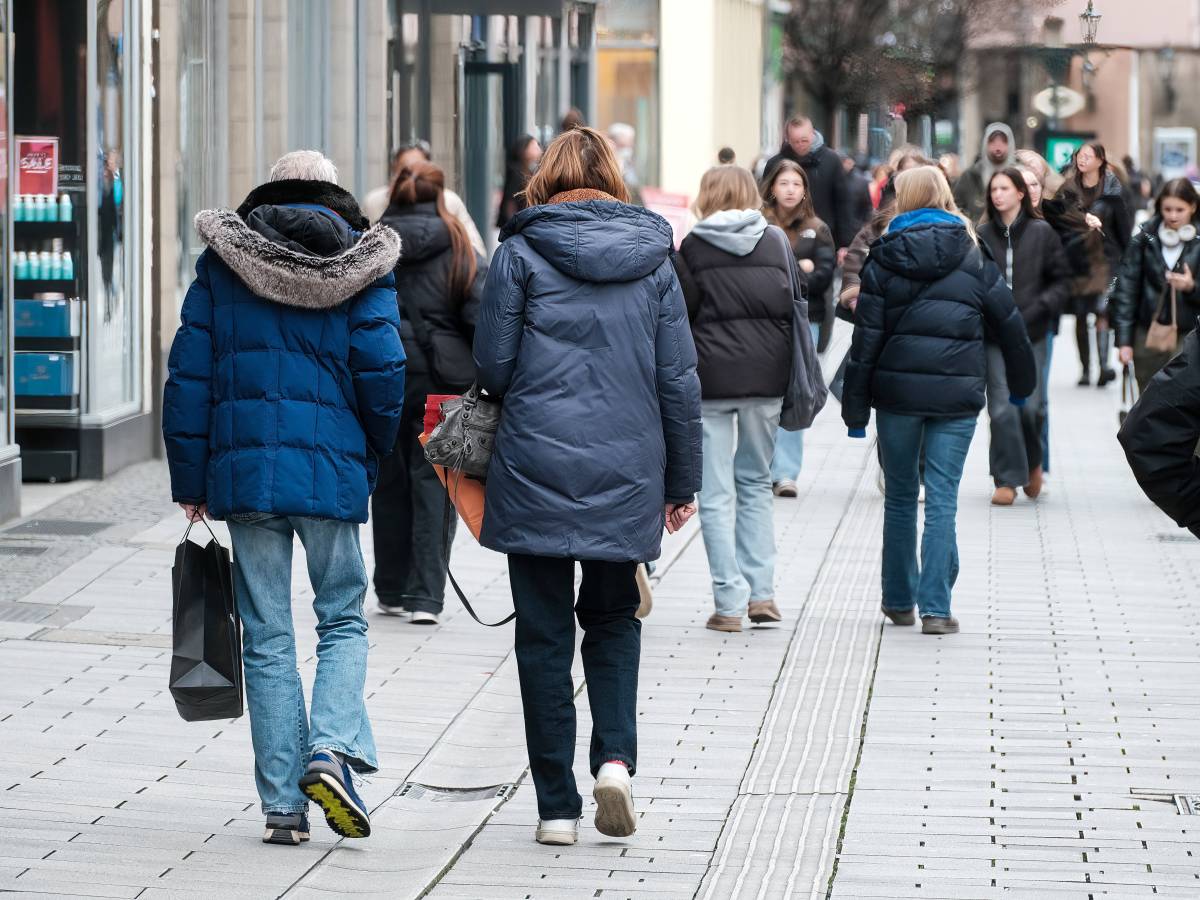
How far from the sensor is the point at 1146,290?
42.1ft

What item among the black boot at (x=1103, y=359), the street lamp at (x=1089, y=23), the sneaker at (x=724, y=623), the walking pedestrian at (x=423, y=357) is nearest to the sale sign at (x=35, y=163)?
the walking pedestrian at (x=423, y=357)

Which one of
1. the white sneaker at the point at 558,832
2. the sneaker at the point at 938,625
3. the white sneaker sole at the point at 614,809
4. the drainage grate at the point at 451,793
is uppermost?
the white sneaker sole at the point at 614,809

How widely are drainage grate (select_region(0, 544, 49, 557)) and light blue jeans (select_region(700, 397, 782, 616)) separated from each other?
10.4 feet

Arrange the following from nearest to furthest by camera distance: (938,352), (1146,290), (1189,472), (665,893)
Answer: (1189,472), (665,893), (938,352), (1146,290)

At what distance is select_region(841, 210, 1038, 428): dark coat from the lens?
858cm

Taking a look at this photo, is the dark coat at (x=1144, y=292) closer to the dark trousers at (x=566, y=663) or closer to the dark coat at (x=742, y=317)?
the dark coat at (x=742, y=317)

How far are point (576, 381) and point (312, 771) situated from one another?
1.15m

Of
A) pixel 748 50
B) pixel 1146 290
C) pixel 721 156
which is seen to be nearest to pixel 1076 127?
pixel 748 50

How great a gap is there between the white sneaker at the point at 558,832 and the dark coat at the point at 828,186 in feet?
36.1

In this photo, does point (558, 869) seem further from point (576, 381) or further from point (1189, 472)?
point (1189, 472)

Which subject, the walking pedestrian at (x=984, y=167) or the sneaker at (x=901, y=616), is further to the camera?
the walking pedestrian at (x=984, y=167)

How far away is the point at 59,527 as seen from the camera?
35.7ft

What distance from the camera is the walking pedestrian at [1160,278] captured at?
12.5m

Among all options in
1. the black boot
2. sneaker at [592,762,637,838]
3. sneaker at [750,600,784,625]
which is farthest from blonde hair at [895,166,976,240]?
the black boot
